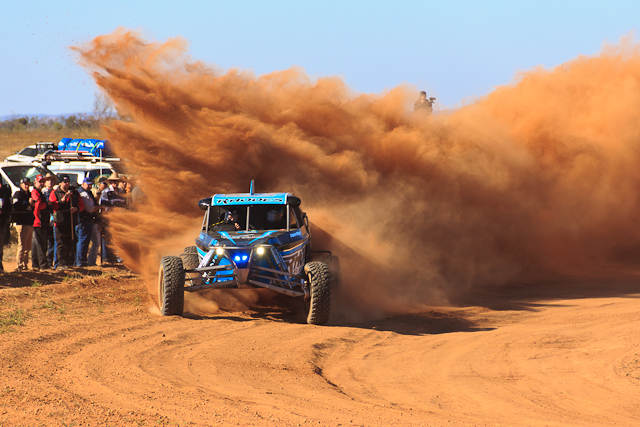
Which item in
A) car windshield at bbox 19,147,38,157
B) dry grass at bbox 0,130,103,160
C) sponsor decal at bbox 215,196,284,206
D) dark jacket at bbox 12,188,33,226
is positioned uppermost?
dry grass at bbox 0,130,103,160

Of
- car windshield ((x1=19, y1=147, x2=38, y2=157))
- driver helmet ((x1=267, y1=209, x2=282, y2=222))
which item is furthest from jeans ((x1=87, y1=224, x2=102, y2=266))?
car windshield ((x1=19, y1=147, x2=38, y2=157))

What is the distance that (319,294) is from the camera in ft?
31.1

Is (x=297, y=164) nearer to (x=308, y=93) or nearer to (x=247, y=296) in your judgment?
(x=308, y=93)

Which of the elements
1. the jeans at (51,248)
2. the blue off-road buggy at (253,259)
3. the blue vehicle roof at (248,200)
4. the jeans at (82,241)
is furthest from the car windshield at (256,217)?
the jeans at (51,248)

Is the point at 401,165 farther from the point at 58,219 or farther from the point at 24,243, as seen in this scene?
the point at 24,243

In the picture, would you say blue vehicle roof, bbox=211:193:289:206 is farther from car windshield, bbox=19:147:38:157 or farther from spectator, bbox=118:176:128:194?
car windshield, bbox=19:147:38:157

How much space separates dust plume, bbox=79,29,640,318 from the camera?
12.7m

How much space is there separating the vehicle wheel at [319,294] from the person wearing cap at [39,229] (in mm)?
6838

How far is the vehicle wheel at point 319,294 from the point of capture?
31.1 feet

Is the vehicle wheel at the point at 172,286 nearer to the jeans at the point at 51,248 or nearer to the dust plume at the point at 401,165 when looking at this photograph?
the dust plume at the point at 401,165

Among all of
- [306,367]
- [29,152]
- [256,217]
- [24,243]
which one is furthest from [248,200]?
[29,152]

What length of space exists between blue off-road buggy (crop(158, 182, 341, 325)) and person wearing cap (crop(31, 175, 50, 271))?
4359 mm

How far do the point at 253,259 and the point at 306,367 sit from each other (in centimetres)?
250

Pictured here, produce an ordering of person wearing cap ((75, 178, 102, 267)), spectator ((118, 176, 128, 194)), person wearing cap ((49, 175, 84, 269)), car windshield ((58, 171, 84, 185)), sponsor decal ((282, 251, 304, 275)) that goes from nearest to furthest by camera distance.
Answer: sponsor decal ((282, 251, 304, 275)) → person wearing cap ((49, 175, 84, 269)) → person wearing cap ((75, 178, 102, 267)) → spectator ((118, 176, 128, 194)) → car windshield ((58, 171, 84, 185))
